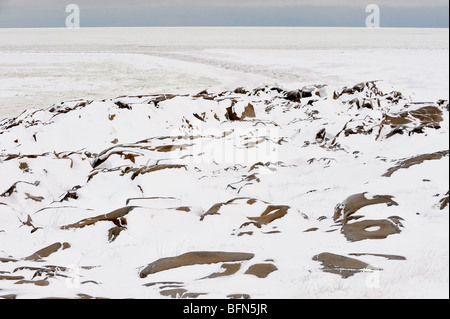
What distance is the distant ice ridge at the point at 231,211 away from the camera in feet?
10.9

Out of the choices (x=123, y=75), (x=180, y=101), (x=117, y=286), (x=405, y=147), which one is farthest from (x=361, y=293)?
(x=123, y=75)

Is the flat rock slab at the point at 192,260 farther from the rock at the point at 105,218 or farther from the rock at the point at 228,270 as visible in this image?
the rock at the point at 105,218

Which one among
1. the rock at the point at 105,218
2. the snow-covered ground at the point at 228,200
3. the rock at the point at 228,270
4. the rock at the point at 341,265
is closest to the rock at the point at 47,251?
the snow-covered ground at the point at 228,200

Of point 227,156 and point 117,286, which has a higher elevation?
point 227,156

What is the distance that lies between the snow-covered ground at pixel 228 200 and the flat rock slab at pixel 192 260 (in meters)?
0.02

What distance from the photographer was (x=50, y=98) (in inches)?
770

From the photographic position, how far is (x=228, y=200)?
5.79m

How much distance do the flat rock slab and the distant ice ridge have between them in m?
0.02

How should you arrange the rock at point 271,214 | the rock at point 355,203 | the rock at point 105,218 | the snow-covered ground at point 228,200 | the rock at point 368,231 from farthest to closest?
the rock at point 105,218
the rock at point 271,214
the rock at point 355,203
the rock at point 368,231
the snow-covered ground at point 228,200

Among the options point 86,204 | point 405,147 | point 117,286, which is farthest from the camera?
point 405,147

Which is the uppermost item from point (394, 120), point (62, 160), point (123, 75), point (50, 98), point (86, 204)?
point (123, 75)

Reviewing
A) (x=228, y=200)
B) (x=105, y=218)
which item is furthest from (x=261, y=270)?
(x=105, y=218)
